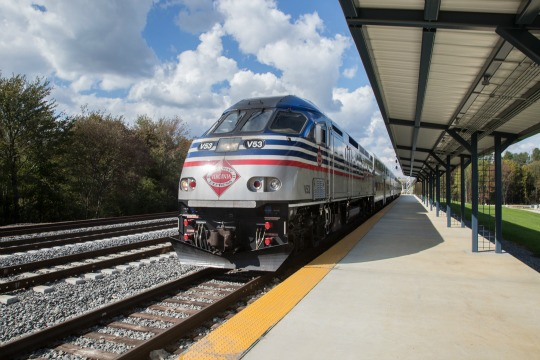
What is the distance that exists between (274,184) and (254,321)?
2.82 metres

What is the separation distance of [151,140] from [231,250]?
32484 millimetres

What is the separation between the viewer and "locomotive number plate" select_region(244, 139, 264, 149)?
7.06 metres

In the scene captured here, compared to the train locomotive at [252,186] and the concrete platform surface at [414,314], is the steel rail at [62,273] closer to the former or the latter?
the train locomotive at [252,186]

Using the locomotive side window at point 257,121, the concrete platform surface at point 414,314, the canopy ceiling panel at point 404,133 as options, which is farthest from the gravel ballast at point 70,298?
the canopy ceiling panel at point 404,133

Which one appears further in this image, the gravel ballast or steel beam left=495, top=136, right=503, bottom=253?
steel beam left=495, top=136, right=503, bottom=253

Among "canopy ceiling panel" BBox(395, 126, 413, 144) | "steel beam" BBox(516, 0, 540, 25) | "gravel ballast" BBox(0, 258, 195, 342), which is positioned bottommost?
"gravel ballast" BBox(0, 258, 195, 342)

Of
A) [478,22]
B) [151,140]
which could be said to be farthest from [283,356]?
[151,140]

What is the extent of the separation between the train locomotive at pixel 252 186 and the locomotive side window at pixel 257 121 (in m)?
0.02

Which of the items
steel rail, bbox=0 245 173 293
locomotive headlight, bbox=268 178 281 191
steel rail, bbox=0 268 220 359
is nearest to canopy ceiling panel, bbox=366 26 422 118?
locomotive headlight, bbox=268 178 281 191

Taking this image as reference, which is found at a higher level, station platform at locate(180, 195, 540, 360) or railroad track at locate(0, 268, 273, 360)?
station platform at locate(180, 195, 540, 360)

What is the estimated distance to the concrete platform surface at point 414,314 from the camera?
3.79 m

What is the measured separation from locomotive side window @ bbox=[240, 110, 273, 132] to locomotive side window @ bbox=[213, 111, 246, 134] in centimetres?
27

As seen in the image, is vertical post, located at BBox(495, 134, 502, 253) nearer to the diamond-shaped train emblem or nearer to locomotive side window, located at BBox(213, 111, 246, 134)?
locomotive side window, located at BBox(213, 111, 246, 134)

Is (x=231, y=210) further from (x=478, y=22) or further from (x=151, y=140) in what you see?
(x=151, y=140)
